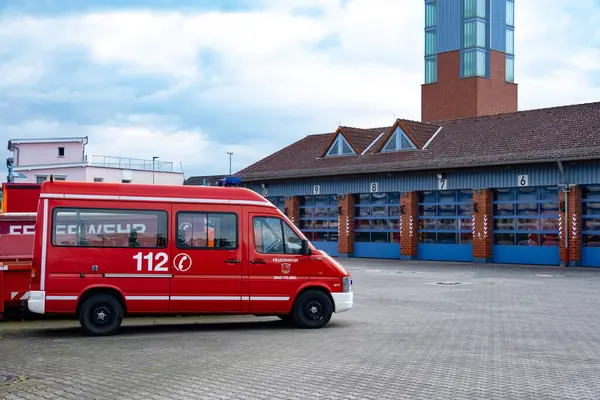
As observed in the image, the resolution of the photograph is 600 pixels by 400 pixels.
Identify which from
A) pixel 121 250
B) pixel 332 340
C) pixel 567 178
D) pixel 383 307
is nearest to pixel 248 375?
pixel 332 340

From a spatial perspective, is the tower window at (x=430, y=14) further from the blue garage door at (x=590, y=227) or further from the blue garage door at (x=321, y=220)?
the blue garage door at (x=590, y=227)

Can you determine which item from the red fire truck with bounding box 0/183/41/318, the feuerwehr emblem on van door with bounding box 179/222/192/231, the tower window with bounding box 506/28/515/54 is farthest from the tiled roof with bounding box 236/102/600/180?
the red fire truck with bounding box 0/183/41/318

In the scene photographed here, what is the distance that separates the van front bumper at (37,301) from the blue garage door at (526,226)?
2484 cm

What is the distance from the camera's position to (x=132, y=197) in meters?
12.8

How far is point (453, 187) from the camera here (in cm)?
3575

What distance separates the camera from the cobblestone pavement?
8.16 metres

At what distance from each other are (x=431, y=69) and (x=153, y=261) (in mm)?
49942

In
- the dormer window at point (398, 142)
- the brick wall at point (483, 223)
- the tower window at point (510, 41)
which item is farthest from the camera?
the tower window at point (510, 41)

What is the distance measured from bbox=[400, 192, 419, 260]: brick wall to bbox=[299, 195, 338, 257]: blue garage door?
16.4 feet

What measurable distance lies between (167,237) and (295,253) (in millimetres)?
2188

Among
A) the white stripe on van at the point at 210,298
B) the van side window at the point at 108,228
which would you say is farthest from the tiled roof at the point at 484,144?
the van side window at the point at 108,228

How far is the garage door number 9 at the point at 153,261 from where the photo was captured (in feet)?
41.5

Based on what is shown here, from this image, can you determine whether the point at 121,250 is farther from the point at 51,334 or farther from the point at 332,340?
the point at 332,340

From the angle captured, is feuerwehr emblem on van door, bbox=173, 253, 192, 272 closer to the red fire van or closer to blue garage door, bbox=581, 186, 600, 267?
the red fire van
